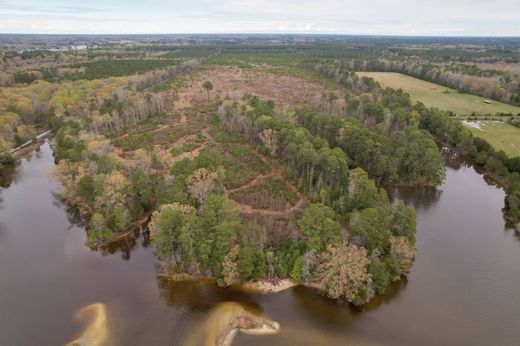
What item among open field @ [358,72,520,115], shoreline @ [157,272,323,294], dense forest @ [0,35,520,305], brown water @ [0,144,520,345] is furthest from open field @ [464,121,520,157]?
shoreline @ [157,272,323,294]

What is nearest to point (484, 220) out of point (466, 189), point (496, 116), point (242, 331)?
point (466, 189)

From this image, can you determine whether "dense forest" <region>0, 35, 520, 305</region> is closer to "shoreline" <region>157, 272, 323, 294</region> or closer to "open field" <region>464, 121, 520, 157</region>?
"shoreline" <region>157, 272, 323, 294</region>

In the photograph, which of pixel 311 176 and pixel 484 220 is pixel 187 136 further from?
pixel 484 220

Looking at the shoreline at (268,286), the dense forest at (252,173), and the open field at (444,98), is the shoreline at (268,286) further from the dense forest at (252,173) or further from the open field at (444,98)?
the open field at (444,98)

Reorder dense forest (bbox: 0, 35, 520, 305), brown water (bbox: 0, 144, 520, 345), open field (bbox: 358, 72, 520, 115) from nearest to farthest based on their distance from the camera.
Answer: brown water (bbox: 0, 144, 520, 345) → dense forest (bbox: 0, 35, 520, 305) → open field (bbox: 358, 72, 520, 115)

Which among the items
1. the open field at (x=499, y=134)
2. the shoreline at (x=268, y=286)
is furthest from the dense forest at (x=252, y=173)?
the open field at (x=499, y=134)

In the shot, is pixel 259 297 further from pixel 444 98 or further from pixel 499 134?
pixel 444 98
